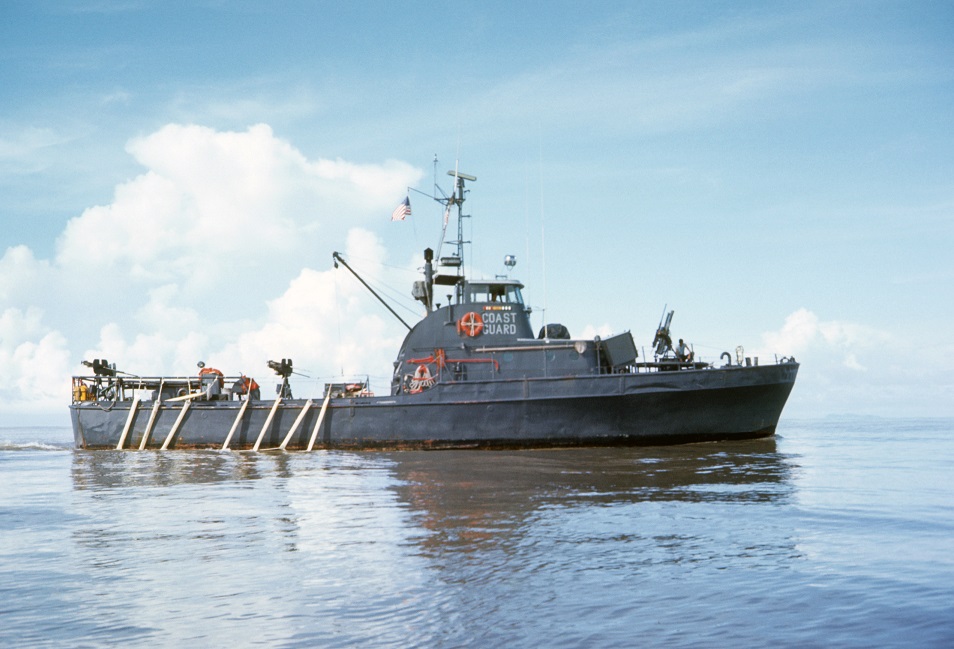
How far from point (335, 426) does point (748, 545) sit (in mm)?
21409

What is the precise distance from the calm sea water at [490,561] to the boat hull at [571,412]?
6.63 metres

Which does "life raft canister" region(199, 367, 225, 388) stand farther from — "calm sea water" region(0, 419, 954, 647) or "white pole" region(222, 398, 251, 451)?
"calm sea water" region(0, 419, 954, 647)

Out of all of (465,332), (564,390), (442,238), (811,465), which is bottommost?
(811,465)

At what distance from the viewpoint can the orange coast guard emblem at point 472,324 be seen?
28141 mm

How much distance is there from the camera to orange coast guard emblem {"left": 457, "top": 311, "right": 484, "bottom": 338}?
92.3 ft

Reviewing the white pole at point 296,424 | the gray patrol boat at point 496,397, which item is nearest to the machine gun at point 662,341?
the gray patrol boat at point 496,397

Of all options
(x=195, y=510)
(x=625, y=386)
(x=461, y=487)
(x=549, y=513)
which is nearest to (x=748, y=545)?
(x=549, y=513)

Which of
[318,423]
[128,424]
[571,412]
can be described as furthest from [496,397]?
[128,424]

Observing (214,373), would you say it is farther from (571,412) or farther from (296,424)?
(571,412)

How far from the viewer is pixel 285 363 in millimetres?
32594

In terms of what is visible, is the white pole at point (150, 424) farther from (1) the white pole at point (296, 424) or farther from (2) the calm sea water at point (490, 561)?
(2) the calm sea water at point (490, 561)

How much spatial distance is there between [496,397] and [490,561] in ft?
56.2

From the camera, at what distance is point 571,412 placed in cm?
2569

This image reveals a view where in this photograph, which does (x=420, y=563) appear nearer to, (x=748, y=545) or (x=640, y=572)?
(x=640, y=572)
